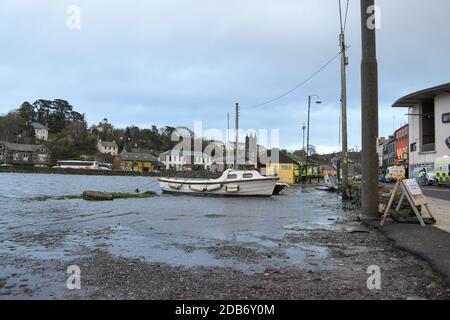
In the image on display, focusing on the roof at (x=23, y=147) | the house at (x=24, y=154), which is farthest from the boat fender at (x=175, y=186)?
the roof at (x=23, y=147)

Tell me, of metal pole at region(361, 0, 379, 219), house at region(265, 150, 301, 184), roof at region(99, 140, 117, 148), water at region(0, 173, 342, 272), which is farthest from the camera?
roof at region(99, 140, 117, 148)

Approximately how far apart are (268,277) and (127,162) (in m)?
148

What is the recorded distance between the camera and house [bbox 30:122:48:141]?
167 metres

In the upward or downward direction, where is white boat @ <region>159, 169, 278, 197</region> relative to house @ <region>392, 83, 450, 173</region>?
downward

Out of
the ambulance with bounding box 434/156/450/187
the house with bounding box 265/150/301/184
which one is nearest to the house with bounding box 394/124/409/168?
the house with bounding box 265/150/301/184

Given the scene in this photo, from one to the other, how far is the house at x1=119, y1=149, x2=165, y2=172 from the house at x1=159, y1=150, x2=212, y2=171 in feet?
14.2

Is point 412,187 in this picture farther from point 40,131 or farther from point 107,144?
point 40,131

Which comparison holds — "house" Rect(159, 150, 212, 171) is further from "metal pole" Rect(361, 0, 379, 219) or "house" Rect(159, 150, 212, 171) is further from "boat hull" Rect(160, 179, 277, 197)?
"metal pole" Rect(361, 0, 379, 219)

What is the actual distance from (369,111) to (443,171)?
97.9 feet

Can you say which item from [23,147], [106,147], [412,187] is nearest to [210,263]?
[412,187]

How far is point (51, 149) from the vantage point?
15650 cm

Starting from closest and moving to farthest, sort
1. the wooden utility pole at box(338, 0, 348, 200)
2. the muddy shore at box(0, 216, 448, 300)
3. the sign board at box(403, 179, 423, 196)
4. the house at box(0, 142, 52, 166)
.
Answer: the muddy shore at box(0, 216, 448, 300)
the sign board at box(403, 179, 423, 196)
the wooden utility pole at box(338, 0, 348, 200)
the house at box(0, 142, 52, 166)
